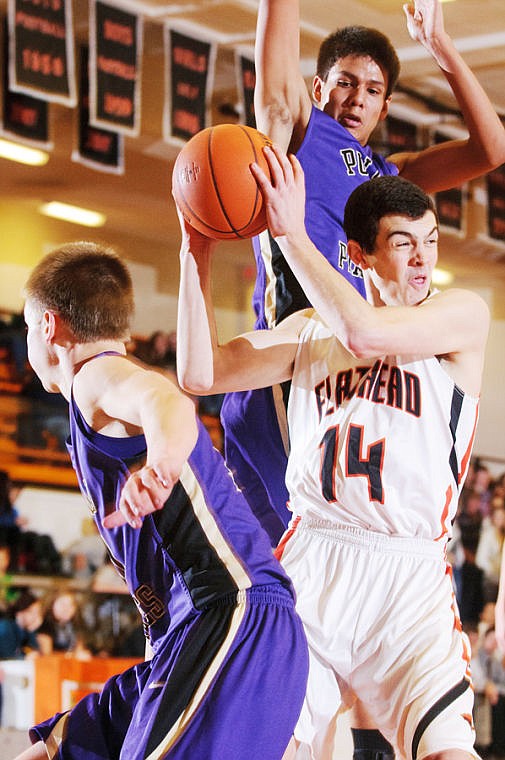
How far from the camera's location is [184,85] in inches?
332

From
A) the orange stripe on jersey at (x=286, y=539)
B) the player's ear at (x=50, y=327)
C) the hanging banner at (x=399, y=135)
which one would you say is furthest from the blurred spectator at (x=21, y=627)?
the player's ear at (x=50, y=327)

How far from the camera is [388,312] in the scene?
9.77ft

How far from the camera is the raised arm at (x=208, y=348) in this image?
3.16m

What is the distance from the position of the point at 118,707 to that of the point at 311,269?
1.28 metres

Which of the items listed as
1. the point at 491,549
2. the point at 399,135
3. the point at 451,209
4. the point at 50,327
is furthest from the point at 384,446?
the point at 491,549

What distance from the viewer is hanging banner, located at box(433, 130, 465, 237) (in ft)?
36.6

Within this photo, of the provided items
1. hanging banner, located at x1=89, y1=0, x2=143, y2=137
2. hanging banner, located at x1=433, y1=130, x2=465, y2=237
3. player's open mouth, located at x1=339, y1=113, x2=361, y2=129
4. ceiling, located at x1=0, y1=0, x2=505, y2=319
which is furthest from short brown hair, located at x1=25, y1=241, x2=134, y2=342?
hanging banner, located at x1=433, y1=130, x2=465, y2=237

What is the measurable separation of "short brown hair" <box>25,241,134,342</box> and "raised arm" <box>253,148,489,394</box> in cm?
46

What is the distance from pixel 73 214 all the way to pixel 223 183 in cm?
891

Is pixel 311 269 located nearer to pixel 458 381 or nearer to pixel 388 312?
pixel 388 312

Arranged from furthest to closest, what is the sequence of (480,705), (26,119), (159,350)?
1. (159,350)
2. (480,705)
3. (26,119)

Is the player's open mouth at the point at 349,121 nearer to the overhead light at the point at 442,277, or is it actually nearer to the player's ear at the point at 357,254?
the player's ear at the point at 357,254

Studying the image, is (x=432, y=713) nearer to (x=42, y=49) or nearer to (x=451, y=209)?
(x=42, y=49)

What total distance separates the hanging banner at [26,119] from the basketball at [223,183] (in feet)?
17.3
